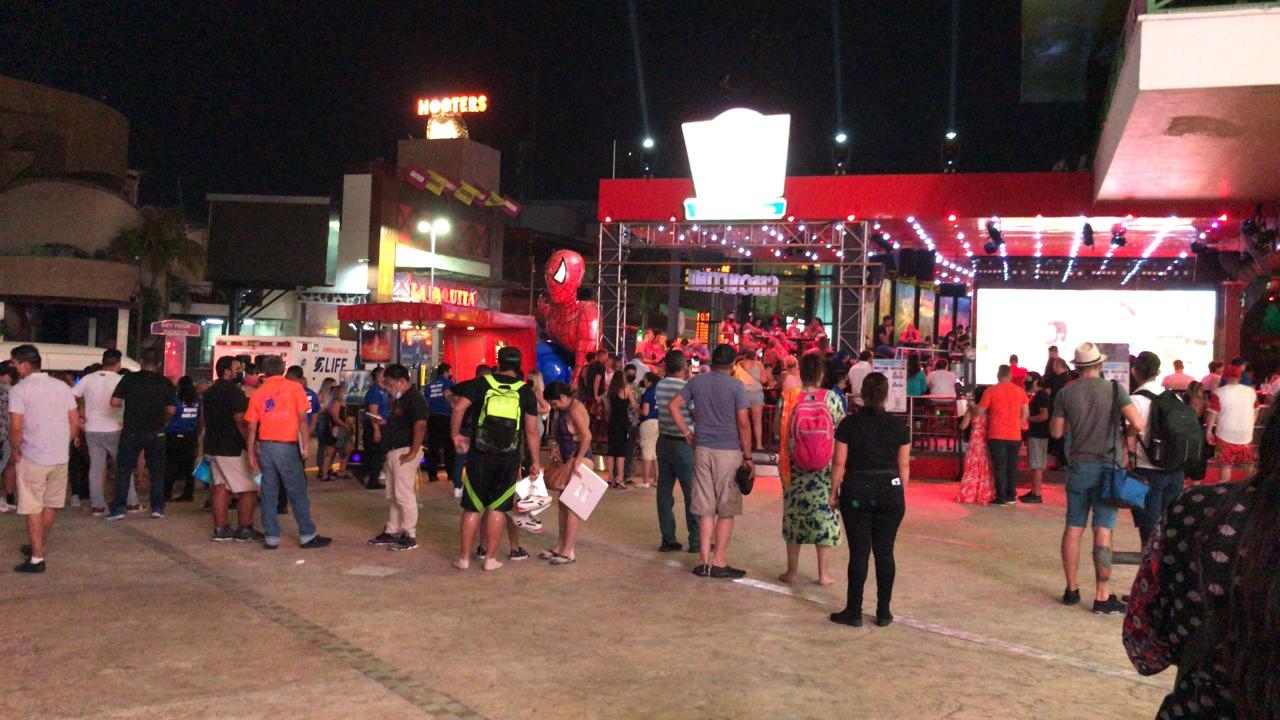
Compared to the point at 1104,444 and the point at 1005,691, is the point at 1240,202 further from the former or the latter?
the point at 1005,691

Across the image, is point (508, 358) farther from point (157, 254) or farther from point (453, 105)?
point (453, 105)

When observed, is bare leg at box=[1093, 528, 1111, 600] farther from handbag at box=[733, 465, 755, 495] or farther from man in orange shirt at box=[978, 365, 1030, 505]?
man in orange shirt at box=[978, 365, 1030, 505]

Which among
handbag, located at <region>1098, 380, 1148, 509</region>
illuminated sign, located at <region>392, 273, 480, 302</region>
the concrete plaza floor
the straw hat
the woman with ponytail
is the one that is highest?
illuminated sign, located at <region>392, 273, 480, 302</region>

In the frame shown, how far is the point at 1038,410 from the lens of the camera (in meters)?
14.2

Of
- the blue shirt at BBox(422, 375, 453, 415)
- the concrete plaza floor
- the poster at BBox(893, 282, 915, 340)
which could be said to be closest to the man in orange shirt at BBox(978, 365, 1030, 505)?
the concrete plaza floor

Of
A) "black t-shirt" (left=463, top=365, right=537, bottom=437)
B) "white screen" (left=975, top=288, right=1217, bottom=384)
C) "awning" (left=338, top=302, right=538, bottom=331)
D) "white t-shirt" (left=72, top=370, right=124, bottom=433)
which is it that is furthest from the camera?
"white screen" (left=975, top=288, right=1217, bottom=384)

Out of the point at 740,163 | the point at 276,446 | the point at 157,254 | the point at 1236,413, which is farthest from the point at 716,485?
the point at 157,254

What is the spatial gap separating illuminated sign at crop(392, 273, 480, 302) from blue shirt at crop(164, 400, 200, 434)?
24046 millimetres

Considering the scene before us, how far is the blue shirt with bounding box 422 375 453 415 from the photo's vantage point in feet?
46.8

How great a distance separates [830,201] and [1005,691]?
15042 millimetres

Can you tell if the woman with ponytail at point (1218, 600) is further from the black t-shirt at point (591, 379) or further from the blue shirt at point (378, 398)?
the black t-shirt at point (591, 379)

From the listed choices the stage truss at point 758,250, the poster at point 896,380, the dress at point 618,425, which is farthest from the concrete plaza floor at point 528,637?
the stage truss at point 758,250

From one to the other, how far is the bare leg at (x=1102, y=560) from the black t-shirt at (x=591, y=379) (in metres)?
8.83

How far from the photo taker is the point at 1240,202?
57.3 ft
